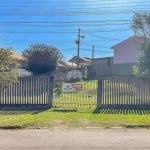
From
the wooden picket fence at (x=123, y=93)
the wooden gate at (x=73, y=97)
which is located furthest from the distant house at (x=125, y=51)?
the wooden picket fence at (x=123, y=93)

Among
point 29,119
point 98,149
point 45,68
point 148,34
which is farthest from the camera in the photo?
point 45,68

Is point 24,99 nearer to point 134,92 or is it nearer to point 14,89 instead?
point 14,89

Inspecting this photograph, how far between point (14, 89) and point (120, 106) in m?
5.13

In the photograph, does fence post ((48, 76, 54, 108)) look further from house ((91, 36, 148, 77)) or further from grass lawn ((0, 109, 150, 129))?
house ((91, 36, 148, 77))

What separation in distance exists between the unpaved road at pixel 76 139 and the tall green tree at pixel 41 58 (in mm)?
38782

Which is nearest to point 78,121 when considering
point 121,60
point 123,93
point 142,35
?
point 123,93

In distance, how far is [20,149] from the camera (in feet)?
28.7

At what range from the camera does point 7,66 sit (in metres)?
16.5

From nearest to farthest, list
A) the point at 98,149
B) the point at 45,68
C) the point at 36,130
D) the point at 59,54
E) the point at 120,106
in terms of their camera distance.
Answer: the point at 98,149 → the point at 36,130 → the point at 120,106 → the point at 45,68 → the point at 59,54

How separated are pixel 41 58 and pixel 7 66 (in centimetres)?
3466

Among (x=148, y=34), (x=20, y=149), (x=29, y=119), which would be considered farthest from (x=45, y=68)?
(x=20, y=149)

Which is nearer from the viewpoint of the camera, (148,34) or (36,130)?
(36,130)

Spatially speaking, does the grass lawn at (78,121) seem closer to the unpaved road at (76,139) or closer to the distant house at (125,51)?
the unpaved road at (76,139)

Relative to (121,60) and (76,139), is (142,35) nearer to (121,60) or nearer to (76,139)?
(121,60)
